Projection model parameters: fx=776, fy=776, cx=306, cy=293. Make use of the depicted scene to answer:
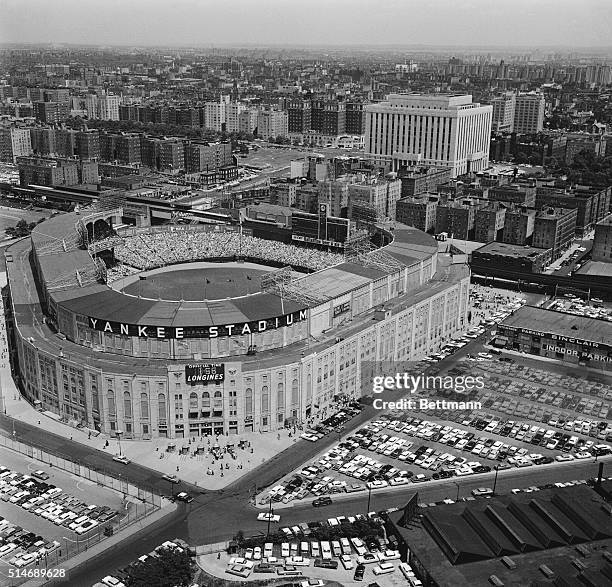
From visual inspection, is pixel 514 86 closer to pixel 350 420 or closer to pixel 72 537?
pixel 350 420

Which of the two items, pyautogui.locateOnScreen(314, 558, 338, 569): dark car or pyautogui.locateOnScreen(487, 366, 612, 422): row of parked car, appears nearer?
pyautogui.locateOnScreen(314, 558, 338, 569): dark car

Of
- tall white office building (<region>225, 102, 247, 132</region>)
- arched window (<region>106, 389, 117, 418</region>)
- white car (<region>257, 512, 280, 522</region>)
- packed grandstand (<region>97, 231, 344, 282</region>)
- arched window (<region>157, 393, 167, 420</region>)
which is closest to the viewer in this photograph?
white car (<region>257, 512, 280, 522</region>)

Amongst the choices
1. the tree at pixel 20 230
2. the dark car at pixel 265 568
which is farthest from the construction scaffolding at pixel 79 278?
the tree at pixel 20 230

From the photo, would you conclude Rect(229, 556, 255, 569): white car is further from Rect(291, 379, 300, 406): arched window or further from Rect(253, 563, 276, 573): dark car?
Rect(291, 379, 300, 406): arched window

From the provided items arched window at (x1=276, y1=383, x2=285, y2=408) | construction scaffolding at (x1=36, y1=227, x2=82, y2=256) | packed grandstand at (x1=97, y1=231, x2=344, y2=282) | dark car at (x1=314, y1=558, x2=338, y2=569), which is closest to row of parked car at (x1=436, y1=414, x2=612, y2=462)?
arched window at (x1=276, y1=383, x2=285, y2=408)

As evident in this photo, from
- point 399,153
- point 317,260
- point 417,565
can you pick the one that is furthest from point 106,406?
point 399,153

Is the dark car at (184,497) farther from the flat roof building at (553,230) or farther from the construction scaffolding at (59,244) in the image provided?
the flat roof building at (553,230)

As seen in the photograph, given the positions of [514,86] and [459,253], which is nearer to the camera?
[459,253]
